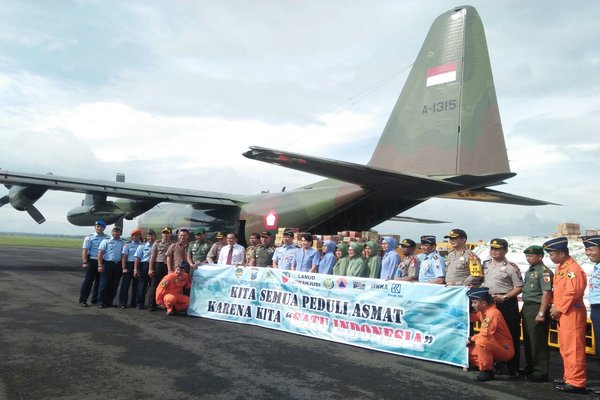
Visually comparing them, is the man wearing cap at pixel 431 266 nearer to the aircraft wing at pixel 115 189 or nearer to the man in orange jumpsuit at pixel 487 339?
the man in orange jumpsuit at pixel 487 339

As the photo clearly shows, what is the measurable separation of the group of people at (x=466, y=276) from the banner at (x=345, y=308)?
0.36 meters

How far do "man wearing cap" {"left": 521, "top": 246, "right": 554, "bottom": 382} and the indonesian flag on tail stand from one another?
20.2ft

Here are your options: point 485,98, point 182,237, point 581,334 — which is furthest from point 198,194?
point 581,334

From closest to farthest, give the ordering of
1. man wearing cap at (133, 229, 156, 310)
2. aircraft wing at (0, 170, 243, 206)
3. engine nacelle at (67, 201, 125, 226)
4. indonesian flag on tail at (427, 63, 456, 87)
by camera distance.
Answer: man wearing cap at (133, 229, 156, 310)
indonesian flag on tail at (427, 63, 456, 87)
aircraft wing at (0, 170, 243, 206)
engine nacelle at (67, 201, 125, 226)

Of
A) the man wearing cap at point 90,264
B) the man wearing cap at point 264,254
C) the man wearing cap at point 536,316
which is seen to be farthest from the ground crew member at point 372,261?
the man wearing cap at point 90,264

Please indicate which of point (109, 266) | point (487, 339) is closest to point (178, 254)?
point (109, 266)

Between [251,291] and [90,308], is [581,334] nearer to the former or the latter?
[251,291]

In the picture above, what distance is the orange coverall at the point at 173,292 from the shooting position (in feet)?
31.8

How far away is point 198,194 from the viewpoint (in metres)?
19.7

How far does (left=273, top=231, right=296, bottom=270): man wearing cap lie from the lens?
10.3 meters

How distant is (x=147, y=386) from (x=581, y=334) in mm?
5570

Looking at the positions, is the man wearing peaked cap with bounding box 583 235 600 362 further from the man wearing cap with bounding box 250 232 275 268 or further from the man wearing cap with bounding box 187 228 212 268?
the man wearing cap with bounding box 187 228 212 268

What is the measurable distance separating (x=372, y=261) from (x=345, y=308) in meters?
1.70

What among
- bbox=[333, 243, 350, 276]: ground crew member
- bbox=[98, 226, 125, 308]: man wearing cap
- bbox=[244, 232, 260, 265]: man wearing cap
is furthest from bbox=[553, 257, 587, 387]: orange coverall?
bbox=[98, 226, 125, 308]: man wearing cap
